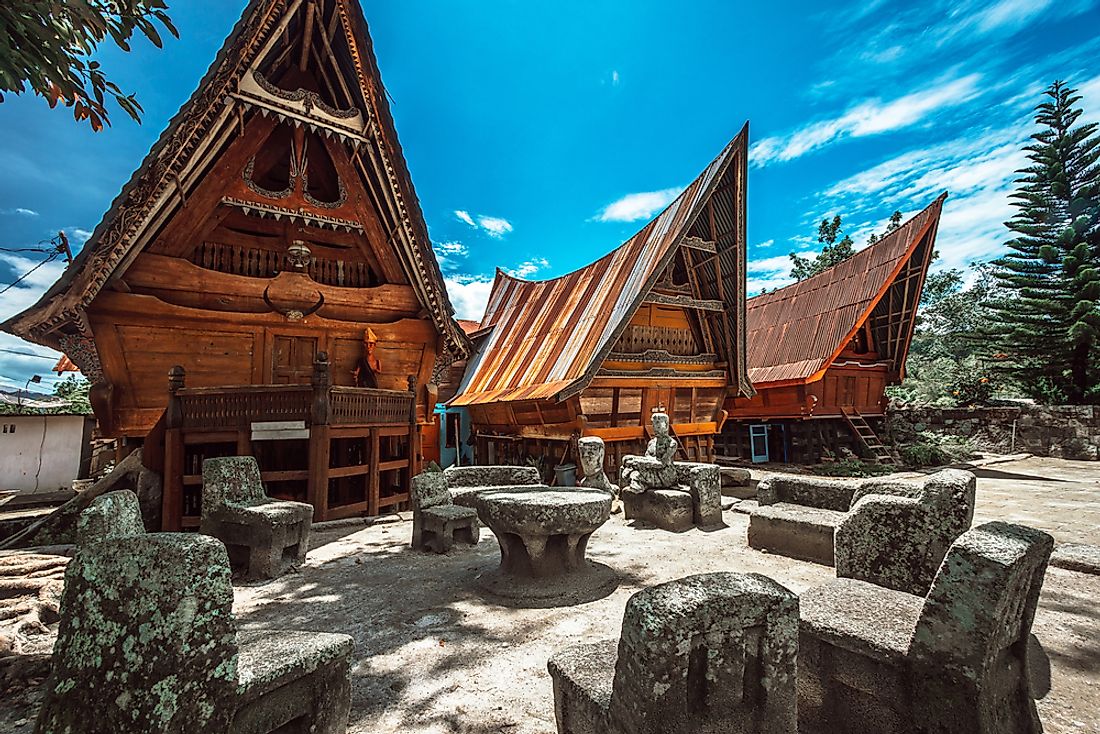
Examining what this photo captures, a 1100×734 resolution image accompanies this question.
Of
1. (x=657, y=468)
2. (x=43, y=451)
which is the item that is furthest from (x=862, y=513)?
(x=43, y=451)

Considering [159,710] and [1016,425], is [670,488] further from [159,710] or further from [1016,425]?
[1016,425]

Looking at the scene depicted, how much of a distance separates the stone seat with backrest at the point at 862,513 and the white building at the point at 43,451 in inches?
835

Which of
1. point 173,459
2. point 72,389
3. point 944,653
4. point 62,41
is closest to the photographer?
point 944,653

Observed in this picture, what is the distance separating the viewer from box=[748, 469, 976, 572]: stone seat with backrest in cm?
315

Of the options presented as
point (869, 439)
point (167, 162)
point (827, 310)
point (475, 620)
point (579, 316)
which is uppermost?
point (167, 162)

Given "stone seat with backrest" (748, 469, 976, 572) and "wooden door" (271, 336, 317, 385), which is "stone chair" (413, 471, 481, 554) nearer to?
"stone seat with backrest" (748, 469, 976, 572)

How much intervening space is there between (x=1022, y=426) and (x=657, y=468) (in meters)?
18.1

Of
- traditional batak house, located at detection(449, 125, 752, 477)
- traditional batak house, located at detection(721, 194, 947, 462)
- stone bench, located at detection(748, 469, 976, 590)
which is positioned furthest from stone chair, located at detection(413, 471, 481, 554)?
traditional batak house, located at detection(721, 194, 947, 462)

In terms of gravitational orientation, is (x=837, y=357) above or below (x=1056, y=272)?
below

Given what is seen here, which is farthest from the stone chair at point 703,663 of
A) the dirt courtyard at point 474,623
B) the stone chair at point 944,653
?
the dirt courtyard at point 474,623

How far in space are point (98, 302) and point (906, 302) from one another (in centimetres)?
2220

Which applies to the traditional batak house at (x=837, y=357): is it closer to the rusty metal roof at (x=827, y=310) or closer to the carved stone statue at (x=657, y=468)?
the rusty metal roof at (x=827, y=310)

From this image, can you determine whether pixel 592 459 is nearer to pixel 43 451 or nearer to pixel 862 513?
pixel 862 513

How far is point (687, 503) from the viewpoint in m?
7.46
